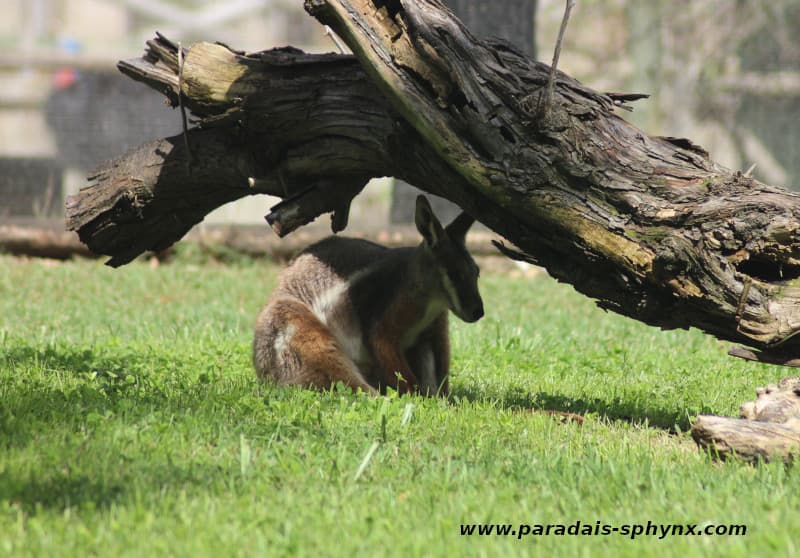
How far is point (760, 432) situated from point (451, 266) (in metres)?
2.61

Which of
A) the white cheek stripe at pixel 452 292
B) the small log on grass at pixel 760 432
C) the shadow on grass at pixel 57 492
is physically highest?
the white cheek stripe at pixel 452 292

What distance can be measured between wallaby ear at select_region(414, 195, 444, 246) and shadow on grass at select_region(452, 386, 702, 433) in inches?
45.0

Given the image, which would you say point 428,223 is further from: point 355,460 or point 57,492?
point 57,492

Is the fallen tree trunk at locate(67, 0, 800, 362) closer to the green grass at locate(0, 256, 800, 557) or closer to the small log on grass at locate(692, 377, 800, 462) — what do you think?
the small log on grass at locate(692, 377, 800, 462)

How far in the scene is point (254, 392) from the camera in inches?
248

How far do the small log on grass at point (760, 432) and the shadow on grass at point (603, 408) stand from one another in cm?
80

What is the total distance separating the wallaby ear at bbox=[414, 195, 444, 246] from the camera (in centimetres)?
711

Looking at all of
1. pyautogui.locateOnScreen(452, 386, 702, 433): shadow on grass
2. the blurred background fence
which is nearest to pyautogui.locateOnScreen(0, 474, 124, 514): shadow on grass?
pyautogui.locateOnScreen(452, 386, 702, 433): shadow on grass

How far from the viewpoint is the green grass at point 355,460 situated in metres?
3.88

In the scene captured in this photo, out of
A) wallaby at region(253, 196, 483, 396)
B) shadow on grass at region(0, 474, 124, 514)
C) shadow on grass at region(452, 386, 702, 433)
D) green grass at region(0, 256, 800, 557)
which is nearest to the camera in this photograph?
green grass at region(0, 256, 800, 557)

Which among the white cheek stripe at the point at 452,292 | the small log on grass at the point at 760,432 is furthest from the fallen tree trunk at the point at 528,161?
the white cheek stripe at the point at 452,292

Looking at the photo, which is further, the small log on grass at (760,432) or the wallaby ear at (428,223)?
the wallaby ear at (428,223)

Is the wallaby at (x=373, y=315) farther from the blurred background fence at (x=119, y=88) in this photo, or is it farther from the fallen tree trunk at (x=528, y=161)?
the blurred background fence at (x=119, y=88)

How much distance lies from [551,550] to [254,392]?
9.62ft
